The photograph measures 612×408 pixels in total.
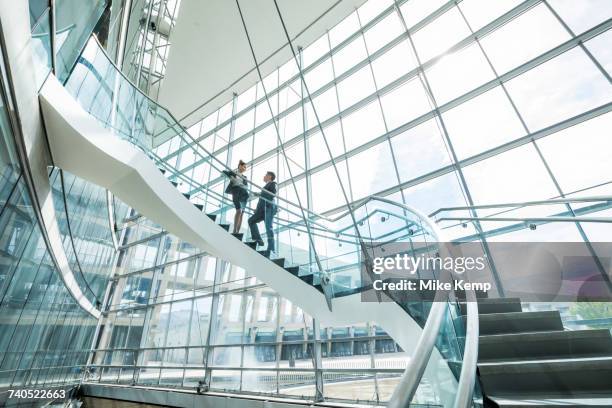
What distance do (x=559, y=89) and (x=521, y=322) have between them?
203 inches

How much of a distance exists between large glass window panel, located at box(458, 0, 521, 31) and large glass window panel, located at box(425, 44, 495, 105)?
54cm

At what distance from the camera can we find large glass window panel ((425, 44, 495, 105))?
22.5 ft

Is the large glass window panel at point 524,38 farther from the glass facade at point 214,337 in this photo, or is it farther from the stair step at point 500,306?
the glass facade at point 214,337

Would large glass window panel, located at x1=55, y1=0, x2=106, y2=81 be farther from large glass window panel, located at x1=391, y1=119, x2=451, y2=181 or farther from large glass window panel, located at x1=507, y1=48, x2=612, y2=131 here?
large glass window panel, located at x1=507, y1=48, x2=612, y2=131

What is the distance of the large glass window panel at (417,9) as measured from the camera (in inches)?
322

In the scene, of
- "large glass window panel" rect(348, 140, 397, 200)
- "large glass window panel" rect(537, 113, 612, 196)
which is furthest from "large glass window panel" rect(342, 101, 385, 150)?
"large glass window panel" rect(537, 113, 612, 196)

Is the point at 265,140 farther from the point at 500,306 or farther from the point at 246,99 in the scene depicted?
the point at 500,306

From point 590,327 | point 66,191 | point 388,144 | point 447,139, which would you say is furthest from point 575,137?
→ point 66,191

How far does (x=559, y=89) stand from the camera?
587 cm

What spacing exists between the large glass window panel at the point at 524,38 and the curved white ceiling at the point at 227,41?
4.56 m

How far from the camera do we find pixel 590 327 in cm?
235

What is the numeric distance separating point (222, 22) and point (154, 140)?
22.8 ft

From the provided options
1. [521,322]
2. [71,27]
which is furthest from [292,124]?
[521,322]

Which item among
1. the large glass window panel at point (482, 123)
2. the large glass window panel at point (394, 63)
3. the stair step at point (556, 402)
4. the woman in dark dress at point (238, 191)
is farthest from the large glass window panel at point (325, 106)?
the stair step at point (556, 402)
